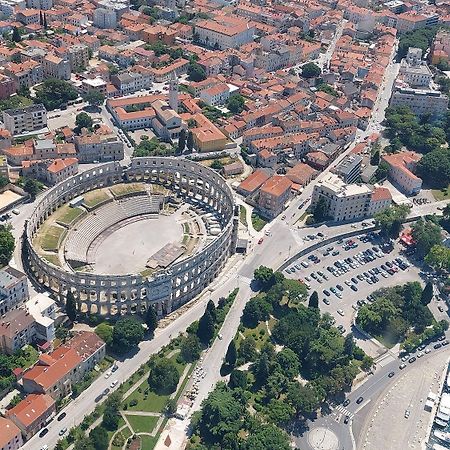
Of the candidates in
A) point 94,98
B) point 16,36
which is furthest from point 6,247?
point 16,36

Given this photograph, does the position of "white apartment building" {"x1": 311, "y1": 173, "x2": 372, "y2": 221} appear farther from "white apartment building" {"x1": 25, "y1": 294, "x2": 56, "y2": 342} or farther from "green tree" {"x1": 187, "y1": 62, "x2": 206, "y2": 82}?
"green tree" {"x1": 187, "y1": 62, "x2": 206, "y2": 82}

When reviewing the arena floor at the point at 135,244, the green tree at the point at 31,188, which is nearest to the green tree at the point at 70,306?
the arena floor at the point at 135,244

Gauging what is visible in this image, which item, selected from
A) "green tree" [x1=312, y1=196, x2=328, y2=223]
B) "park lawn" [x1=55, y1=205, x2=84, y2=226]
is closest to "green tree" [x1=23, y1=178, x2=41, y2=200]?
"park lawn" [x1=55, y1=205, x2=84, y2=226]

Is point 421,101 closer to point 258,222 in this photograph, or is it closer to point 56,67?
point 258,222

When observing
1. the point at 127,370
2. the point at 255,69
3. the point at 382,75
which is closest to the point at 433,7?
the point at 382,75

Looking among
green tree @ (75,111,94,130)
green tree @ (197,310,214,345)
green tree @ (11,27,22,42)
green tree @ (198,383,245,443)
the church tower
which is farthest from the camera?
green tree @ (11,27,22,42)
